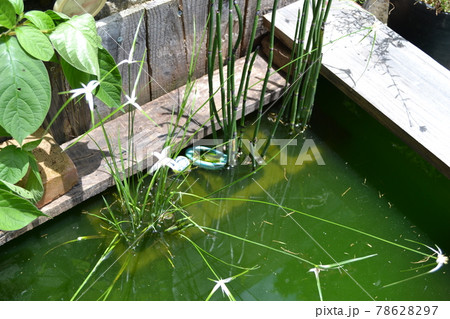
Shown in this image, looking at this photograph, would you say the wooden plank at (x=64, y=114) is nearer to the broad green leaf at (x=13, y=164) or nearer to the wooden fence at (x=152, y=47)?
the wooden fence at (x=152, y=47)

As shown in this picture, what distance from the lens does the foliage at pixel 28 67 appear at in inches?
63.9

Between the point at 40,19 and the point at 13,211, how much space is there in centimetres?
54

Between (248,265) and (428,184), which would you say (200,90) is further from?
(428,184)

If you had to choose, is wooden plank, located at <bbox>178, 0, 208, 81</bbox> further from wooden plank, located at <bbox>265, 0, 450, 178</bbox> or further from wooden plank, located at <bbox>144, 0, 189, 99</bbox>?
wooden plank, located at <bbox>265, 0, 450, 178</bbox>

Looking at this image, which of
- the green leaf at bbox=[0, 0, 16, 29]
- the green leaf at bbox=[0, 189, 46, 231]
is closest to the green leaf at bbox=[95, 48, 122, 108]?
the green leaf at bbox=[0, 0, 16, 29]

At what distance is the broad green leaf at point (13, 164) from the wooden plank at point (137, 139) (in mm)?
208

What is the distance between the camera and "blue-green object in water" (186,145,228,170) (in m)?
2.23

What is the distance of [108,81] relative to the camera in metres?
1.83

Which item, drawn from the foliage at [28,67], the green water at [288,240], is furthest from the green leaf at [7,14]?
the green water at [288,240]

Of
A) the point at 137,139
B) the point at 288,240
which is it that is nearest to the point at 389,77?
the point at 288,240

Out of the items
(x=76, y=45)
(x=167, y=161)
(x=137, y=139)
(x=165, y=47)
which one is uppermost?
(x=76, y=45)

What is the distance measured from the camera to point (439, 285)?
196 centimetres

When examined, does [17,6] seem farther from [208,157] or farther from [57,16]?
[208,157]
